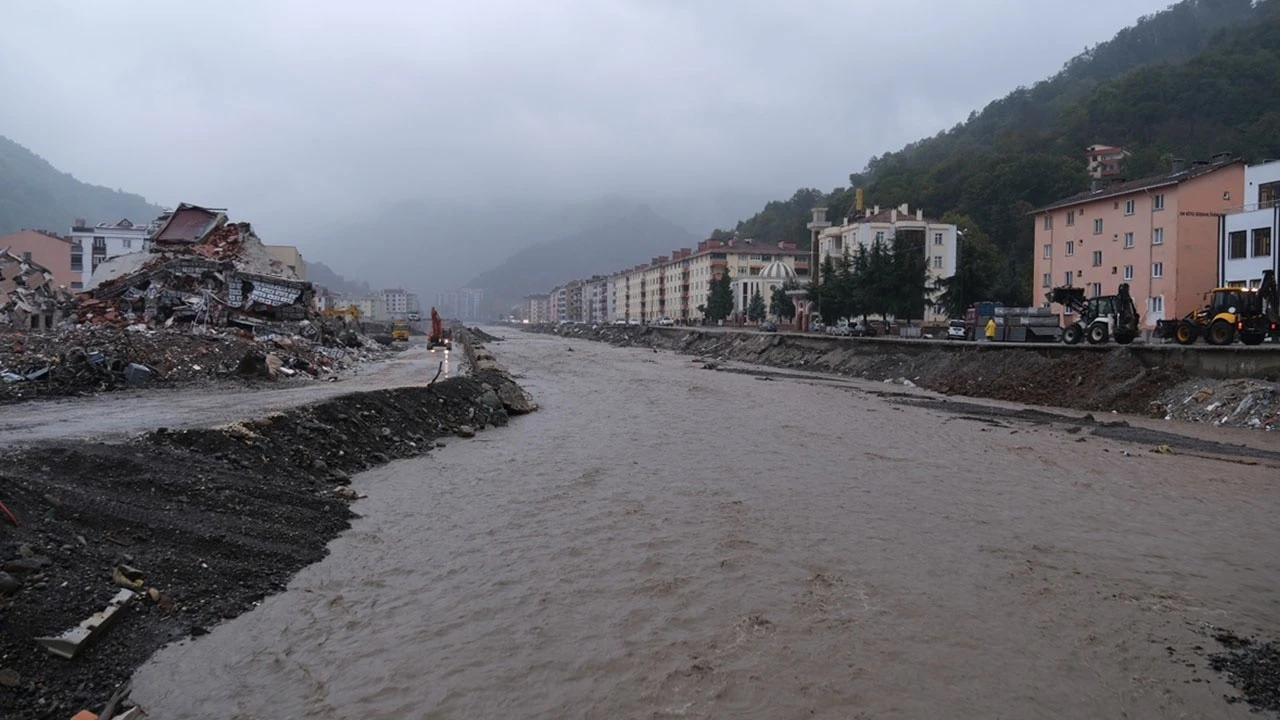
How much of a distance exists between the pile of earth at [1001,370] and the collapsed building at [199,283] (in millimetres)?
28749

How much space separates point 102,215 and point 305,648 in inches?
9237

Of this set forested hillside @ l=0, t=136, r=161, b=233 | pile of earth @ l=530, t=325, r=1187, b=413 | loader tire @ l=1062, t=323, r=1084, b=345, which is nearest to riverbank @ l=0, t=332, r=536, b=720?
pile of earth @ l=530, t=325, r=1187, b=413

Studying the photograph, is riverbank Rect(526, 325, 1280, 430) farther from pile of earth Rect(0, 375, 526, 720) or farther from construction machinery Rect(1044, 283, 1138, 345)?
pile of earth Rect(0, 375, 526, 720)

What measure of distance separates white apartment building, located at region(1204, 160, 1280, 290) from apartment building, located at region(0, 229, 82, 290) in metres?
88.4

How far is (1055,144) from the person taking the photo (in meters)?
98.5

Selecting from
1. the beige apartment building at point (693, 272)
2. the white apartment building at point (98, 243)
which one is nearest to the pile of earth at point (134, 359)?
the white apartment building at point (98, 243)

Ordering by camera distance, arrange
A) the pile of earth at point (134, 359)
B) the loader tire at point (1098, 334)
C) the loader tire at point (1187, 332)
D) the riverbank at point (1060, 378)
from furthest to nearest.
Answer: the loader tire at point (1098, 334)
the loader tire at point (1187, 332)
the riverbank at point (1060, 378)
the pile of earth at point (134, 359)

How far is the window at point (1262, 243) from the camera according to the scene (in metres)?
40.5

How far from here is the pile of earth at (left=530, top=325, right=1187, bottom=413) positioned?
25328mm

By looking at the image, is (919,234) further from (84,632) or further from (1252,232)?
(84,632)

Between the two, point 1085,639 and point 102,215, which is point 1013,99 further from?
point 102,215

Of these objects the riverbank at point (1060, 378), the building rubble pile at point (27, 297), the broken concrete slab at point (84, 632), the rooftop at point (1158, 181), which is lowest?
the broken concrete slab at point (84, 632)

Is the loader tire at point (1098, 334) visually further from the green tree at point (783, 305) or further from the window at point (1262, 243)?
the green tree at point (783, 305)

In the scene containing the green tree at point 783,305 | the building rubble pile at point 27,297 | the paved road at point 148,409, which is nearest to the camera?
the paved road at point 148,409
